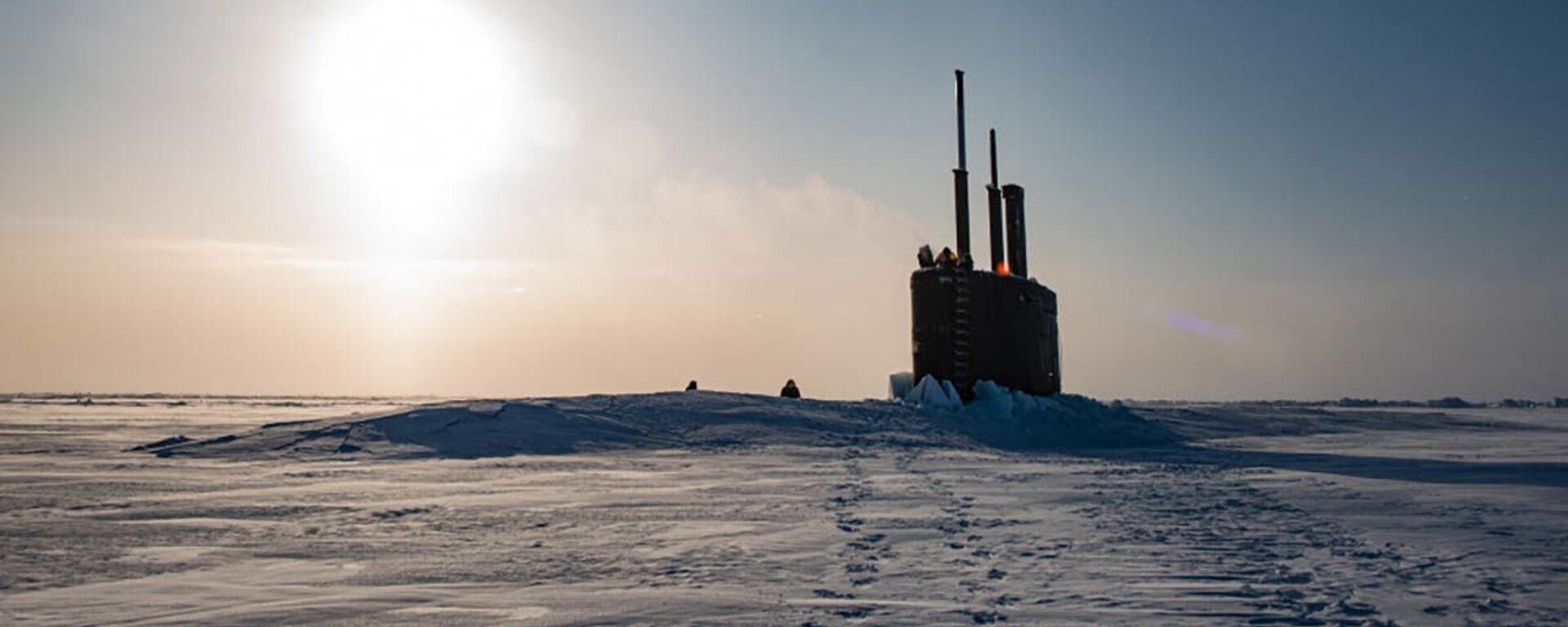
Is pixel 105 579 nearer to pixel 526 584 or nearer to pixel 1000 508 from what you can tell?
pixel 526 584

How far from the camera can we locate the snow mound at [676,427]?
47.8 ft

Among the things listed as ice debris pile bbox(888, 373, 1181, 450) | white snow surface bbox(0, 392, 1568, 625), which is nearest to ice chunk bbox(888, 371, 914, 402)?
ice debris pile bbox(888, 373, 1181, 450)

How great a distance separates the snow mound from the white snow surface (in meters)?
0.14

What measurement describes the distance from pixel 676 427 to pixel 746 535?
10.2m

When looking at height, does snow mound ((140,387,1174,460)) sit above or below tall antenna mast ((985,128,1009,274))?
below

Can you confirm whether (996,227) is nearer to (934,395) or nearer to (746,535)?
(934,395)

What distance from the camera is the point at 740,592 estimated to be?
205 inches

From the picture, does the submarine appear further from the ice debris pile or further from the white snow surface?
the white snow surface

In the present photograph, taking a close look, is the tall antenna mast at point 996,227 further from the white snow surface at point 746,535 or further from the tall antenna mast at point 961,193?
the white snow surface at point 746,535

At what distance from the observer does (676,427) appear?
17266mm

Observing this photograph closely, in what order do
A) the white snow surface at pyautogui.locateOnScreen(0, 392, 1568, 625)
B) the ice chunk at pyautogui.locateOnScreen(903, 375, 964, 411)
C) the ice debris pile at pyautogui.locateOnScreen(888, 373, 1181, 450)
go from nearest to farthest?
the white snow surface at pyautogui.locateOnScreen(0, 392, 1568, 625), the ice debris pile at pyautogui.locateOnScreen(888, 373, 1181, 450), the ice chunk at pyautogui.locateOnScreen(903, 375, 964, 411)

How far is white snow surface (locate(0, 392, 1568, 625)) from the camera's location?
484 centimetres

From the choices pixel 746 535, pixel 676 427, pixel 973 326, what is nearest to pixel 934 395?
pixel 973 326

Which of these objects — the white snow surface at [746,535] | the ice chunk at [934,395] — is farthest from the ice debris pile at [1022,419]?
the white snow surface at [746,535]
